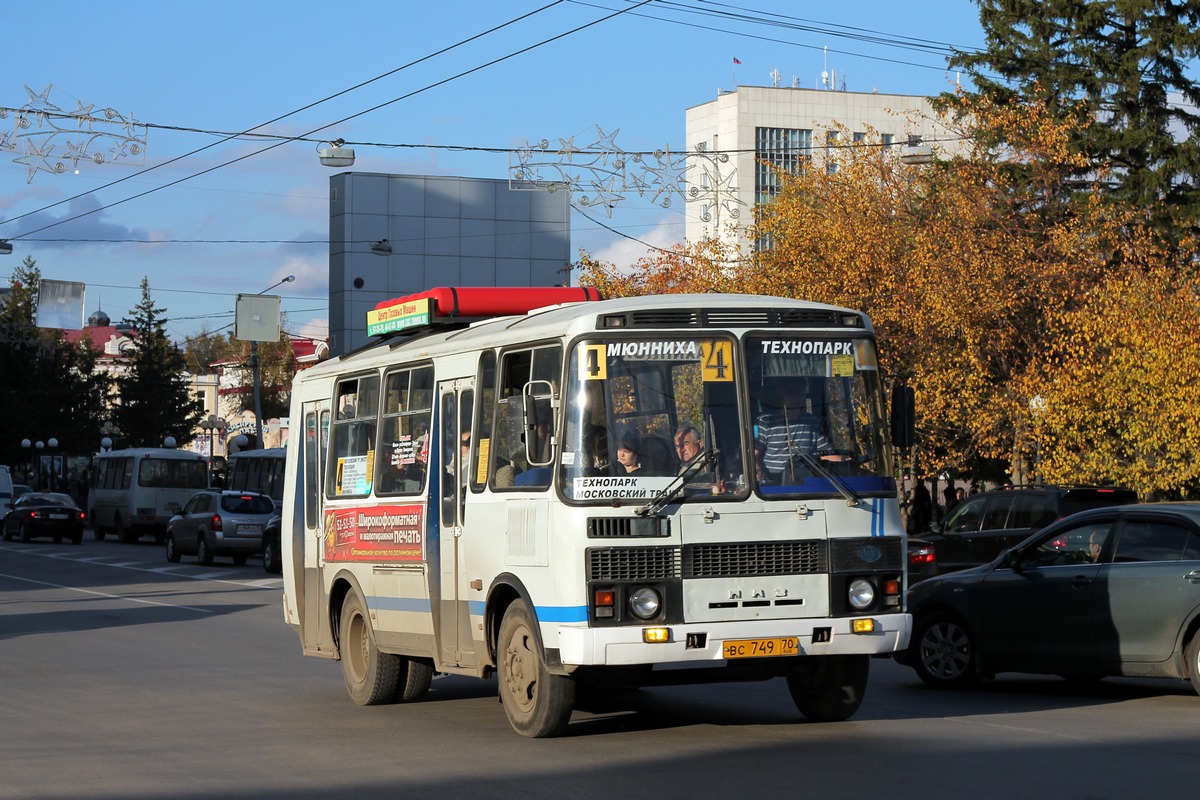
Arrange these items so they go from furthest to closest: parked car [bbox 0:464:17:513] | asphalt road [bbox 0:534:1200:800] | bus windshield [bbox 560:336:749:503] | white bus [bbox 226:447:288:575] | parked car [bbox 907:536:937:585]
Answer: parked car [bbox 0:464:17:513] → white bus [bbox 226:447:288:575] → parked car [bbox 907:536:937:585] → bus windshield [bbox 560:336:749:503] → asphalt road [bbox 0:534:1200:800]

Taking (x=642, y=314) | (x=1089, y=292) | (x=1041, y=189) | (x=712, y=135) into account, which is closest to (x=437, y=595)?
(x=642, y=314)

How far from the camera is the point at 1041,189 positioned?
38.2m

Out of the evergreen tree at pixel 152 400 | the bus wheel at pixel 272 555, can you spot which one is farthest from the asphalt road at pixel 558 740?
the evergreen tree at pixel 152 400

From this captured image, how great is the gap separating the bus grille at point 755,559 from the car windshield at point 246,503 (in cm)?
2924

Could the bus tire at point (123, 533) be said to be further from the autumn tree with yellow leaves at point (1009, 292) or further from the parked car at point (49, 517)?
the autumn tree with yellow leaves at point (1009, 292)

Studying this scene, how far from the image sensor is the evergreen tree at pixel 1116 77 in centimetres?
4284

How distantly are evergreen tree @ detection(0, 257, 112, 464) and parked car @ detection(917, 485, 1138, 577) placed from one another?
7293 centimetres

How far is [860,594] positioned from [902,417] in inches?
46.2

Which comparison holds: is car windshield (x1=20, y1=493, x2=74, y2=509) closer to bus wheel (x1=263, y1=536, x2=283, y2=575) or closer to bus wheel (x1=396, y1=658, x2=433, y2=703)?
bus wheel (x1=263, y1=536, x2=283, y2=575)

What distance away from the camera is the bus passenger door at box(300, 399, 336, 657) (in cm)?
1398

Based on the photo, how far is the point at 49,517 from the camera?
50438mm

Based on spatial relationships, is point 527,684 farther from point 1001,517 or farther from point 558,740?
point 1001,517

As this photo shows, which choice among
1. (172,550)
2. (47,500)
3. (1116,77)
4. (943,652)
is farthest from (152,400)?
(943,652)

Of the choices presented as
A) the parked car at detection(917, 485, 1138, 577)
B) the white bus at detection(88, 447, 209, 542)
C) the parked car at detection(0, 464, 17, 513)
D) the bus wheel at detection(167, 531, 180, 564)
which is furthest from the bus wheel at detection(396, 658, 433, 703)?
the parked car at detection(0, 464, 17, 513)
